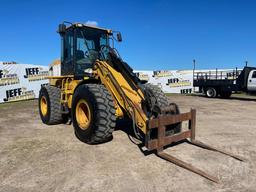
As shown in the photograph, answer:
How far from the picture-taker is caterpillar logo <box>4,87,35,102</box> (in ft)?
54.2

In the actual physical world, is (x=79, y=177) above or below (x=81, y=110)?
below

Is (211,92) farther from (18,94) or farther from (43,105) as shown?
(43,105)

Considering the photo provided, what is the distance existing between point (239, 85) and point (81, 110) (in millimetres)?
13753

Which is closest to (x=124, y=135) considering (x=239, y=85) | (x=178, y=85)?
(x=239, y=85)

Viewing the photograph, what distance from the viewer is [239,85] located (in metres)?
16.9

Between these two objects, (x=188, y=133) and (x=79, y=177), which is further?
(x=188, y=133)

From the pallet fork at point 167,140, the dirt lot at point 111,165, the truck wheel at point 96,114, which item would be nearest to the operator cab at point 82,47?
the truck wheel at point 96,114

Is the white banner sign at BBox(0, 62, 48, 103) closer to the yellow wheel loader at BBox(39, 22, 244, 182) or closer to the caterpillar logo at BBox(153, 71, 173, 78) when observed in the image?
the caterpillar logo at BBox(153, 71, 173, 78)

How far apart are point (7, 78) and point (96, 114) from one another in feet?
44.0

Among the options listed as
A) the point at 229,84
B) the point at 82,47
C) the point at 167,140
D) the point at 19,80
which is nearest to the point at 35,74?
the point at 19,80

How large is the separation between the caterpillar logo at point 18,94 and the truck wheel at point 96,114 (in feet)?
40.9

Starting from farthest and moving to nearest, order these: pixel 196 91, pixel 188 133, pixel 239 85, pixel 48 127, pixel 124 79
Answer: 1. pixel 196 91
2. pixel 239 85
3. pixel 48 127
4. pixel 124 79
5. pixel 188 133

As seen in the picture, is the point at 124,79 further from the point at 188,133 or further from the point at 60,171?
the point at 60,171

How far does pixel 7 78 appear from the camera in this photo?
54.2ft
